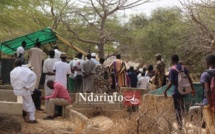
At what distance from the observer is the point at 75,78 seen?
12.5 meters

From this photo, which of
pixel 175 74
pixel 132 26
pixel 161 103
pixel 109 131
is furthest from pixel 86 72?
pixel 132 26

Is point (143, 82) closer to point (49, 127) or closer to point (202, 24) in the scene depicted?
point (202, 24)

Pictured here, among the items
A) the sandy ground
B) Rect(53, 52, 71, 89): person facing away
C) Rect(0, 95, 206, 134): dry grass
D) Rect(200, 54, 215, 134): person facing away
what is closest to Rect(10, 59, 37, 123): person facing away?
the sandy ground

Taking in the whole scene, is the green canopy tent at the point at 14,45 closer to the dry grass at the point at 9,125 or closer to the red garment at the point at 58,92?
the red garment at the point at 58,92

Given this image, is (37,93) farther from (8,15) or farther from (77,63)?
(8,15)

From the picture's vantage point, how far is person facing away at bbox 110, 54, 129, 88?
12.5 m

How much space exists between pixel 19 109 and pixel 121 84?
15.6 feet

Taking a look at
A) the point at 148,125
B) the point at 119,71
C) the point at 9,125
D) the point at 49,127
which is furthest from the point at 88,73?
the point at 148,125

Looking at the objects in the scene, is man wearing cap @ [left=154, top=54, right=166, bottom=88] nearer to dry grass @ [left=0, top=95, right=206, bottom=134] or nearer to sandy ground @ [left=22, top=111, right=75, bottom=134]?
sandy ground @ [left=22, top=111, right=75, bottom=134]

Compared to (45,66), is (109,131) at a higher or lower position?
lower

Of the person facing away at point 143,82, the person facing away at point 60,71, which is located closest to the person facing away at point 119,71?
the person facing away at point 143,82

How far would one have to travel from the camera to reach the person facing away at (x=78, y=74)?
1224 centimetres

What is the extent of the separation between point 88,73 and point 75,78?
0.75 m

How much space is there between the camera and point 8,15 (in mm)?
15828
